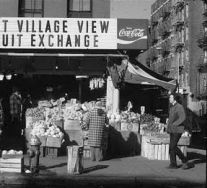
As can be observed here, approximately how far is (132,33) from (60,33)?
2.69 metres

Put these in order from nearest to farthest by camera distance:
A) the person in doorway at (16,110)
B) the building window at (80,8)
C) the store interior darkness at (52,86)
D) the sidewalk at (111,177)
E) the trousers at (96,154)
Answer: the sidewalk at (111,177) < the trousers at (96,154) < the person in doorway at (16,110) < the building window at (80,8) < the store interior darkness at (52,86)

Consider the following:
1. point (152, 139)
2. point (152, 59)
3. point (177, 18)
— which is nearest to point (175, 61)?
point (177, 18)

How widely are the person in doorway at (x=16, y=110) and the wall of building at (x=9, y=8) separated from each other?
133 inches

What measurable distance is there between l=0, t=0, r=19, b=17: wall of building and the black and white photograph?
0.13 feet

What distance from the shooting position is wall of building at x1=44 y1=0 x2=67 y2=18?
803 inches

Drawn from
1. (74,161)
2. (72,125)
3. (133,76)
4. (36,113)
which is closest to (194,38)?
(133,76)

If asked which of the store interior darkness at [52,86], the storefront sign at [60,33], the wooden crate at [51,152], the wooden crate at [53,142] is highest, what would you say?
the storefront sign at [60,33]

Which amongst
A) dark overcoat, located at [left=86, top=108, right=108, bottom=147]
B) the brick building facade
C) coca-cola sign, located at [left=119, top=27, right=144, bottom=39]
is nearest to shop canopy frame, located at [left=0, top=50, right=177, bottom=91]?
coca-cola sign, located at [left=119, top=27, right=144, bottom=39]

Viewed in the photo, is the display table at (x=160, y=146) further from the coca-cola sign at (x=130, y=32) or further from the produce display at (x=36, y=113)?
the coca-cola sign at (x=130, y=32)

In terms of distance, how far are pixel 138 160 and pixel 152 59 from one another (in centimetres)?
7222

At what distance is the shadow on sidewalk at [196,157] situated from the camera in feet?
48.7

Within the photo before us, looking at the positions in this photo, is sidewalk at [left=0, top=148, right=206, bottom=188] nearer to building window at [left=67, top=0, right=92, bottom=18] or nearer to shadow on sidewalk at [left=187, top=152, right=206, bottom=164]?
shadow on sidewalk at [left=187, top=152, right=206, bottom=164]

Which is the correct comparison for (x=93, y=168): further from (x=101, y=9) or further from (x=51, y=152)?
(x=101, y=9)

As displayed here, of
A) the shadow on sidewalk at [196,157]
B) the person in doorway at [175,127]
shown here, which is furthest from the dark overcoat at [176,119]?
the shadow on sidewalk at [196,157]
